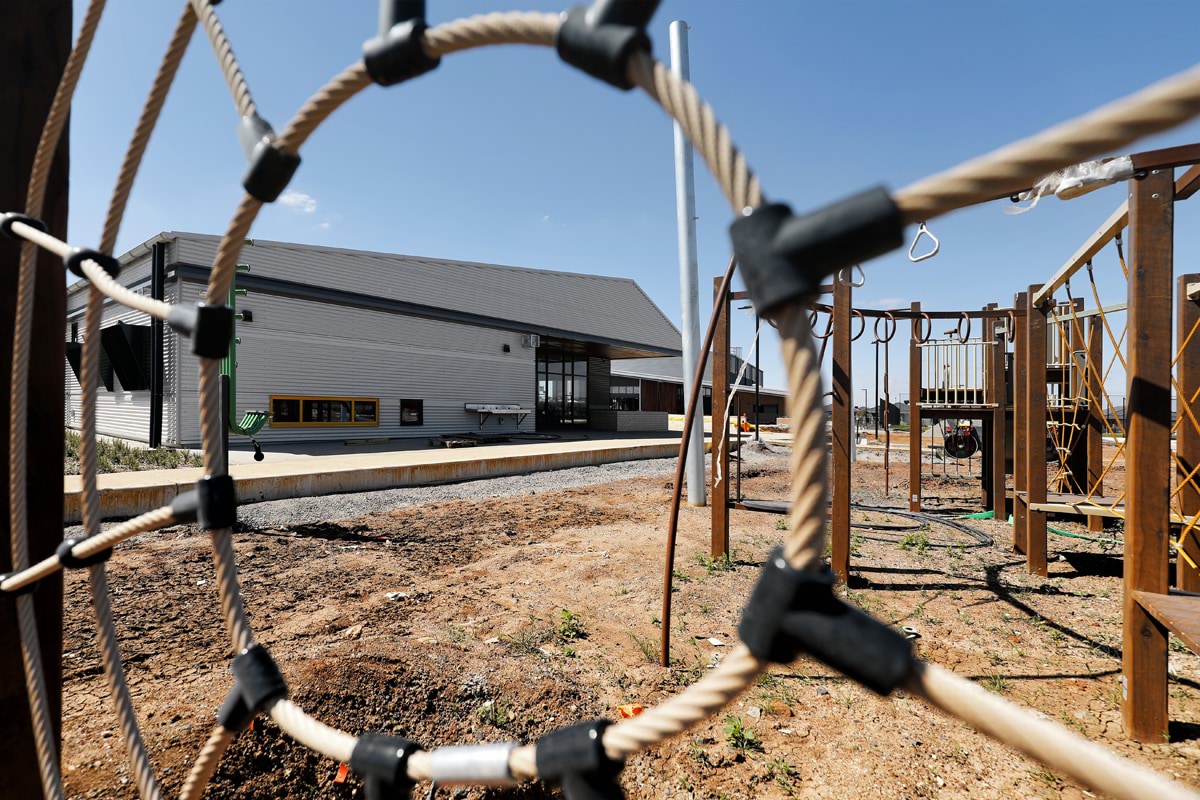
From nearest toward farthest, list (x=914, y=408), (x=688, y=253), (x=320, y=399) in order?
(x=914, y=408)
(x=688, y=253)
(x=320, y=399)

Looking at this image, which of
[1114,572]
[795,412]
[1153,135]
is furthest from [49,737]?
[1114,572]

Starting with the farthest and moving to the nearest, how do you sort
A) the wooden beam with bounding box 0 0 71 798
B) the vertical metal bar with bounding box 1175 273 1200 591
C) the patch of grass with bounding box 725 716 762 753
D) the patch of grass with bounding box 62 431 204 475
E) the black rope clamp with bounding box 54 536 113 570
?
the patch of grass with bounding box 62 431 204 475
the vertical metal bar with bounding box 1175 273 1200 591
the patch of grass with bounding box 725 716 762 753
the wooden beam with bounding box 0 0 71 798
the black rope clamp with bounding box 54 536 113 570

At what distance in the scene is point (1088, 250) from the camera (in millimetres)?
3877

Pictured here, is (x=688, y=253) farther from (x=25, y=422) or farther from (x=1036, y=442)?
(x=25, y=422)

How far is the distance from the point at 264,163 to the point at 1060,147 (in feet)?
3.04

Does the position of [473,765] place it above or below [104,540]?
below

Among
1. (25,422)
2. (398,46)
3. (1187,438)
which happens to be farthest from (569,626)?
(1187,438)

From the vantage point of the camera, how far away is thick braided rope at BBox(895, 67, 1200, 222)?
0.40 m

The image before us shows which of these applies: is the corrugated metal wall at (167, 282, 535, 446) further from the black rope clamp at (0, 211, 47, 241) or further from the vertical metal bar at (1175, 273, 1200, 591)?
the vertical metal bar at (1175, 273, 1200, 591)

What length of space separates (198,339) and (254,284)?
14.6 m

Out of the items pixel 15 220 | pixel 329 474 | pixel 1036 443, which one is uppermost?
pixel 15 220

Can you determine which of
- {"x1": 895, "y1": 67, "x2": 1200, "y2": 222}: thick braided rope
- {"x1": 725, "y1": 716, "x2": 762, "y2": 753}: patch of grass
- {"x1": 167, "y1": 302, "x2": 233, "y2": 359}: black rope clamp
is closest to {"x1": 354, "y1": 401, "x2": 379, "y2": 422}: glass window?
{"x1": 725, "y1": 716, "x2": 762, "y2": 753}: patch of grass

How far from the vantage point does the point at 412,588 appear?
4.07m

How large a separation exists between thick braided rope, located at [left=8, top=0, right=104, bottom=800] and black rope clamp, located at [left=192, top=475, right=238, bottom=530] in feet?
2.13
